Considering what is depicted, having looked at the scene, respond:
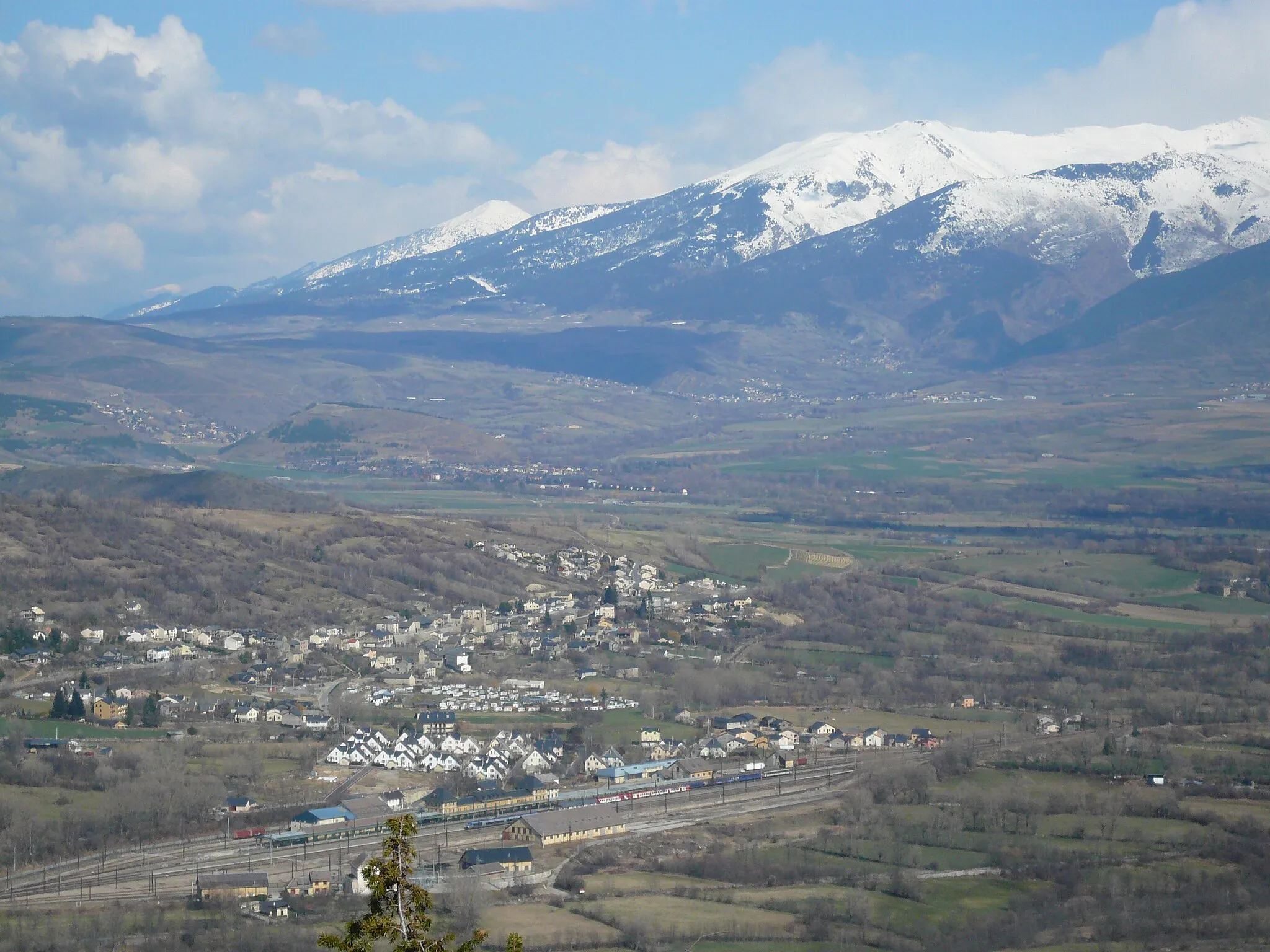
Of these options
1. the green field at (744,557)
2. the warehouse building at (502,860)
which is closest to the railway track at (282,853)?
the warehouse building at (502,860)

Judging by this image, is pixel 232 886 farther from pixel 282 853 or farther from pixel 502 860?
pixel 502 860

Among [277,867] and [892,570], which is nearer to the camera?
[277,867]

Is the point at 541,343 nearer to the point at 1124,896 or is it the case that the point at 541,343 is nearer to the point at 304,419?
the point at 304,419

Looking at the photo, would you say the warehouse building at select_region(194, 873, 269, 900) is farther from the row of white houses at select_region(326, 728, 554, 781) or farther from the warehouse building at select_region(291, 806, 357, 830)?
the row of white houses at select_region(326, 728, 554, 781)

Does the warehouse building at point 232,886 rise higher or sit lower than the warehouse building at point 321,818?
higher

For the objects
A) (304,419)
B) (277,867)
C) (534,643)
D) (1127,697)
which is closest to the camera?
(277,867)

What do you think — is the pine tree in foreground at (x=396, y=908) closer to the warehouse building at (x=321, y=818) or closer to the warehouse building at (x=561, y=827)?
the warehouse building at (x=561, y=827)

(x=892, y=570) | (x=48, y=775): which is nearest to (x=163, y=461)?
(x=892, y=570)
